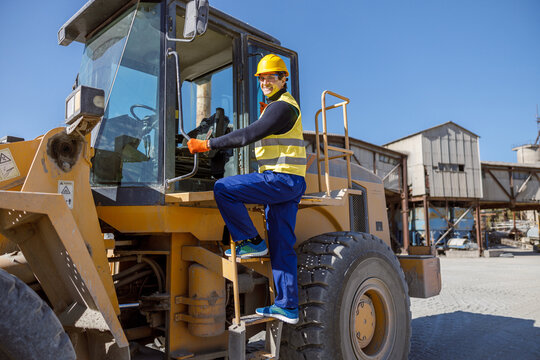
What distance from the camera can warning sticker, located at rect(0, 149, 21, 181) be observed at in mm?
2325

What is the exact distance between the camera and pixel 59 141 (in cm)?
244

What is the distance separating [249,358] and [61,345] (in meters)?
1.35

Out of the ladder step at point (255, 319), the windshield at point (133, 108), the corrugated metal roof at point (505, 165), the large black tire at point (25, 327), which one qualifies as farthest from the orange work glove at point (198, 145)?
the corrugated metal roof at point (505, 165)

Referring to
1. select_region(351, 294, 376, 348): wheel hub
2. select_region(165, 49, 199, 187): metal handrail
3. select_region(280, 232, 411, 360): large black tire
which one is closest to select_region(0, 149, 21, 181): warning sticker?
select_region(165, 49, 199, 187): metal handrail

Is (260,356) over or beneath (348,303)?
beneath

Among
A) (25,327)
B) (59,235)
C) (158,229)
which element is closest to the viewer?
(25,327)

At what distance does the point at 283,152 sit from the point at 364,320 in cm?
166

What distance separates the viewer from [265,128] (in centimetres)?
283

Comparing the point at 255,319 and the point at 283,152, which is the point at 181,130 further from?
the point at 255,319

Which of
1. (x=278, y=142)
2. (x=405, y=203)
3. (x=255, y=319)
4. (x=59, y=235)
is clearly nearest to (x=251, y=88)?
(x=278, y=142)

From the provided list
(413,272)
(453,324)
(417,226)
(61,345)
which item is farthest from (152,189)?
(417,226)

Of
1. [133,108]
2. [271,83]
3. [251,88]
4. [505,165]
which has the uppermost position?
[505,165]

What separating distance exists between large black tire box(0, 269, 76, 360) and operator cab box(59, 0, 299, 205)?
1.21 meters

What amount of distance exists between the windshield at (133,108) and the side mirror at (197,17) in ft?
1.72
